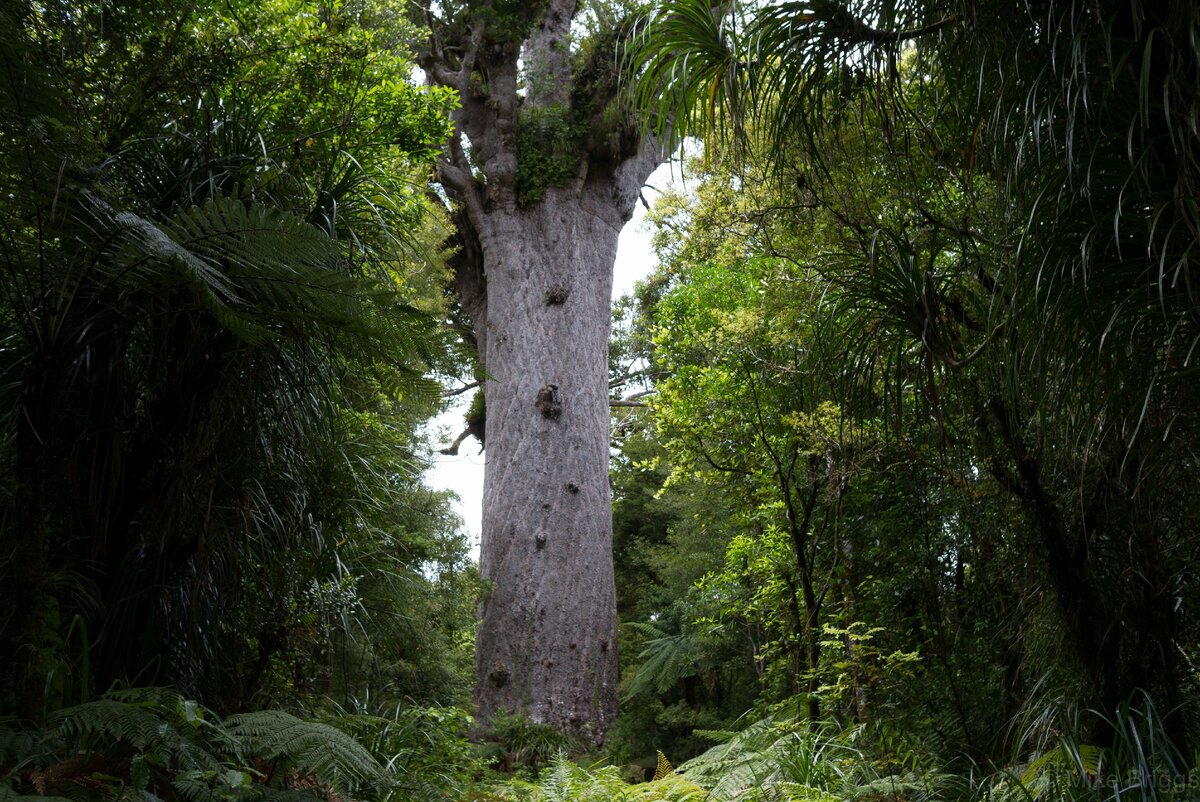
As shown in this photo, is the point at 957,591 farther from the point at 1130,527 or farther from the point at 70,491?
the point at 70,491

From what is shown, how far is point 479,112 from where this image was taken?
856 cm

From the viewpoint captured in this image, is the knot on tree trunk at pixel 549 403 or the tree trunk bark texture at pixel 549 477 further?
the knot on tree trunk at pixel 549 403

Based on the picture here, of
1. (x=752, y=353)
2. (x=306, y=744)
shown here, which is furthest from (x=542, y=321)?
(x=306, y=744)

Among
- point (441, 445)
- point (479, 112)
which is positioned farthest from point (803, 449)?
point (441, 445)

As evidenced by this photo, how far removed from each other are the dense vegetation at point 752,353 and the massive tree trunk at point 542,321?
1599 mm

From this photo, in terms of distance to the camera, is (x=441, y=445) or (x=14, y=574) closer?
(x=14, y=574)

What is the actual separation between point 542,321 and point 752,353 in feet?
8.58

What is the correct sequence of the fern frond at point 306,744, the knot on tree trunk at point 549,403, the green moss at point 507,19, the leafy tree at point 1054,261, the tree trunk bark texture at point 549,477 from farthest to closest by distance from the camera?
1. the green moss at point 507,19
2. the knot on tree trunk at point 549,403
3. the tree trunk bark texture at point 549,477
4. the fern frond at point 306,744
5. the leafy tree at point 1054,261

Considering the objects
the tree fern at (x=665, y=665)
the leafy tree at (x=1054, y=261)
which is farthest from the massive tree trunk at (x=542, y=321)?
the leafy tree at (x=1054, y=261)

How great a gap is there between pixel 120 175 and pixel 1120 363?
10.9 ft

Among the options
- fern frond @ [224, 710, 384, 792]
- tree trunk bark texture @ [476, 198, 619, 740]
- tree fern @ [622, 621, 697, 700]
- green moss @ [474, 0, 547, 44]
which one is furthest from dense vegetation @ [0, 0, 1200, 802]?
green moss @ [474, 0, 547, 44]

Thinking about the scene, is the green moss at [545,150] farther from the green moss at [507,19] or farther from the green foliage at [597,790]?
the green foliage at [597,790]

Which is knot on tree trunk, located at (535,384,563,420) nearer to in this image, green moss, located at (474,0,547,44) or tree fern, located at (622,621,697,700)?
tree fern, located at (622,621,697,700)

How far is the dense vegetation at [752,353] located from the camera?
236 cm
